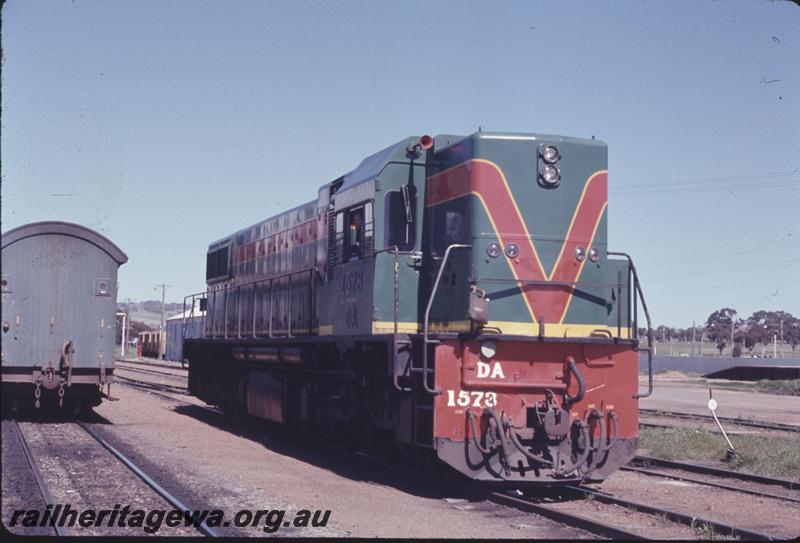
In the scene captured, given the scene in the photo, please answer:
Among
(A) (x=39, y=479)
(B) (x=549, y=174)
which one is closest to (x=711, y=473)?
(B) (x=549, y=174)

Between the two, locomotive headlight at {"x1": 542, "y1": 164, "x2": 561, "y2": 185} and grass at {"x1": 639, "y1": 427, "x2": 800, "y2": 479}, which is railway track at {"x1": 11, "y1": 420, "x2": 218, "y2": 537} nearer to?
locomotive headlight at {"x1": 542, "y1": 164, "x2": 561, "y2": 185}

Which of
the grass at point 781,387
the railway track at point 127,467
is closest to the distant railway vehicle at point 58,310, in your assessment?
the railway track at point 127,467

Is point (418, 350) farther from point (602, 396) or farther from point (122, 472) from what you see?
point (122, 472)

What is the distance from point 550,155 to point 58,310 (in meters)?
11.7

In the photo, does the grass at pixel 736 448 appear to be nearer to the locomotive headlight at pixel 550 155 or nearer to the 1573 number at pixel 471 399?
the 1573 number at pixel 471 399

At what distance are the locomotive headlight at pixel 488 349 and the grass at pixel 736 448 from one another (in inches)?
215

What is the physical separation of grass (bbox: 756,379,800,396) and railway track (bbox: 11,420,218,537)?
3509cm

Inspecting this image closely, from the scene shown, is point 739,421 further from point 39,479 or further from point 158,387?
point 158,387

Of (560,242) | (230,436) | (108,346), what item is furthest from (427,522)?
(108,346)

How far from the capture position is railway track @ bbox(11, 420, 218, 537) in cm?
837

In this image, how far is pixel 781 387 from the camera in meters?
44.7

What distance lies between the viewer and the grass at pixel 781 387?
141 ft

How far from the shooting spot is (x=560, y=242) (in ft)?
35.8

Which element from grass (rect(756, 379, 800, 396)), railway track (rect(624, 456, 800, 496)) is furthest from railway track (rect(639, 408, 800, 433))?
grass (rect(756, 379, 800, 396))
